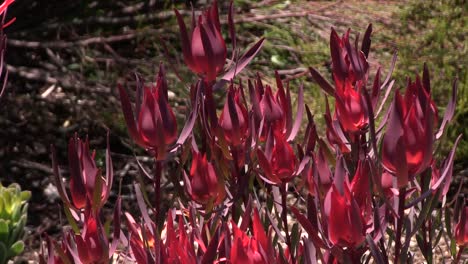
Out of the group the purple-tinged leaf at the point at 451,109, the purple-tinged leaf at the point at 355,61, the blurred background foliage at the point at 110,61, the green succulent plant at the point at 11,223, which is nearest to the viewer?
the purple-tinged leaf at the point at 451,109

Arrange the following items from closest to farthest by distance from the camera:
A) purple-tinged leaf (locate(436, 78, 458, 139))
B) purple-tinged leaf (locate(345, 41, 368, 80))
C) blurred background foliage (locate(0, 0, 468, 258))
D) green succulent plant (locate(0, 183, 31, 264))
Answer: purple-tinged leaf (locate(436, 78, 458, 139)) < purple-tinged leaf (locate(345, 41, 368, 80)) < green succulent plant (locate(0, 183, 31, 264)) < blurred background foliage (locate(0, 0, 468, 258))

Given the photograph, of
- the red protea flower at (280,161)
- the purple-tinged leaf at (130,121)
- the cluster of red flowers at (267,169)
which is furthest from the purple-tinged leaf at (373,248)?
the purple-tinged leaf at (130,121)

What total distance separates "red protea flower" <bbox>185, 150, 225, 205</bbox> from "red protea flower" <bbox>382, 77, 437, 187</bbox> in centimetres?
27

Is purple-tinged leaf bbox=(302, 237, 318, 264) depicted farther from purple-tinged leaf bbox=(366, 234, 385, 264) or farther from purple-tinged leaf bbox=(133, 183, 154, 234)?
purple-tinged leaf bbox=(133, 183, 154, 234)

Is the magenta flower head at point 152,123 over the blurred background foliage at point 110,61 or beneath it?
over

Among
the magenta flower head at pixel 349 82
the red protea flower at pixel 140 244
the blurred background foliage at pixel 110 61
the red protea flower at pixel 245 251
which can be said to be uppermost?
the magenta flower head at pixel 349 82

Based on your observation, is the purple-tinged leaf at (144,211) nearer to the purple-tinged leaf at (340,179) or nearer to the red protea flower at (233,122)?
the red protea flower at (233,122)

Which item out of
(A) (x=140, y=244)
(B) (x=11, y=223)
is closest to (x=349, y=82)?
(A) (x=140, y=244)

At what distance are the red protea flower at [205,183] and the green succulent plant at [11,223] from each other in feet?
4.29

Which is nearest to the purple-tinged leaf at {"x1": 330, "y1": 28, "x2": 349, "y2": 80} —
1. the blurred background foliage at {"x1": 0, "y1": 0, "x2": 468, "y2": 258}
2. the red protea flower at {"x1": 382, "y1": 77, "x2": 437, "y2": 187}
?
the red protea flower at {"x1": 382, "y1": 77, "x2": 437, "y2": 187}

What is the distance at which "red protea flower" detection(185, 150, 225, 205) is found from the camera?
121 centimetres

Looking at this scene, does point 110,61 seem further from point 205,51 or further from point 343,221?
point 343,221

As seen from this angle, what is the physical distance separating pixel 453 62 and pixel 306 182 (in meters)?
2.89

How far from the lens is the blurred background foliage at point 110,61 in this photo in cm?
414
